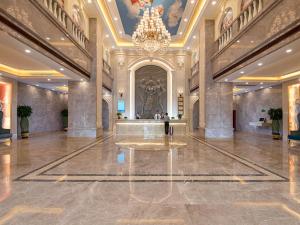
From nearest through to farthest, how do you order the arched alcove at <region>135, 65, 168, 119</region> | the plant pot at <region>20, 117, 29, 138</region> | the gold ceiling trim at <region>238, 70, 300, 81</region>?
the gold ceiling trim at <region>238, 70, 300, 81</region>, the plant pot at <region>20, 117, 29, 138</region>, the arched alcove at <region>135, 65, 168, 119</region>

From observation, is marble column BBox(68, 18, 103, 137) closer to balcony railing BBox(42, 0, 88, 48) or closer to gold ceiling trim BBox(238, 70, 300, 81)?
balcony railing BBox(42, 0, 88, 48)

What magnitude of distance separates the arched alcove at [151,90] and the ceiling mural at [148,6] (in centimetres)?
443

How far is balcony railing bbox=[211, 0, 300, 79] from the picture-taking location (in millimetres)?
4707

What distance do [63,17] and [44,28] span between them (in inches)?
75.3

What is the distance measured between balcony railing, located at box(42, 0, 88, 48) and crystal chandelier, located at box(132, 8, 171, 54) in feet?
8.58

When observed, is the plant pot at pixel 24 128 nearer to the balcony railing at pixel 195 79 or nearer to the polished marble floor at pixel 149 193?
the polished marble floor at pixel 149 193

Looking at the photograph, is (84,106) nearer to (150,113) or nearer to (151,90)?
(150,113)

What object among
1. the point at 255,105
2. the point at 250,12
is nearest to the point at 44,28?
the point at 250,12

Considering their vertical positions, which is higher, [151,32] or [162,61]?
[162,61]

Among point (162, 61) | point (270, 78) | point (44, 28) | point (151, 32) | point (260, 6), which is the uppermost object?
point (162, 61)

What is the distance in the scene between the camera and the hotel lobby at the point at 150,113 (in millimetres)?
2543

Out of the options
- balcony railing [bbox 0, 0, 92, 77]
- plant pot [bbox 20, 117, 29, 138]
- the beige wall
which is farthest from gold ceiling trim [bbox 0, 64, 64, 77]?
the beige wall

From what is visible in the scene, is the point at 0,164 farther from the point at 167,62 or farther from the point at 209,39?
the point at 167,62

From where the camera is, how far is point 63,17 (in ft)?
25.0
